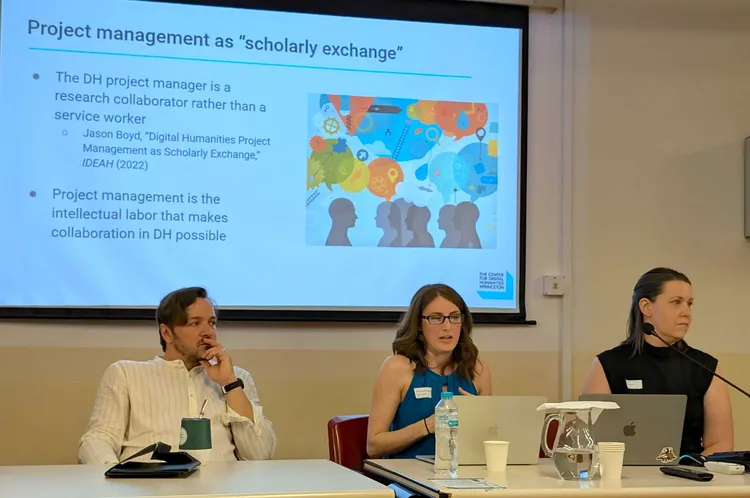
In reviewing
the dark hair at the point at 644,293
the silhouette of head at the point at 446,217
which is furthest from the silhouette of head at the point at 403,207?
the dark hair at the point at 644,293

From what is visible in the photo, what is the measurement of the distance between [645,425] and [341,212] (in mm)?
1815

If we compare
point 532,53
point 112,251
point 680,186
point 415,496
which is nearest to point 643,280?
point 680,186

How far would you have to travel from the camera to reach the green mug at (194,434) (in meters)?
2.39

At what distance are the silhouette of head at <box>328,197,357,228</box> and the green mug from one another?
1.71m

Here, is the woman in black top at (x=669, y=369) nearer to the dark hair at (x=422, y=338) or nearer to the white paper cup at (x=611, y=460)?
the dark hair at (x=422, y=338)

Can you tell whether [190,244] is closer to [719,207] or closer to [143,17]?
[143,17]

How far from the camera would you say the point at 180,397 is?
303 cm

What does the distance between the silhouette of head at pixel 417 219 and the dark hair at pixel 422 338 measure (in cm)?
80

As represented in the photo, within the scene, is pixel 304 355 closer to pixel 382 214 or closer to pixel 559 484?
pixel 382 214

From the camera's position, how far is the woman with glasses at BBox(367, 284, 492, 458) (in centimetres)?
304

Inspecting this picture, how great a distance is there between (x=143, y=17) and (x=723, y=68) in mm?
2711

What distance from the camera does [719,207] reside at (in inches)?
170

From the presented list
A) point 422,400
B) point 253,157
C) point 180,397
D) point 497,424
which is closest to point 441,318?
point 422,400

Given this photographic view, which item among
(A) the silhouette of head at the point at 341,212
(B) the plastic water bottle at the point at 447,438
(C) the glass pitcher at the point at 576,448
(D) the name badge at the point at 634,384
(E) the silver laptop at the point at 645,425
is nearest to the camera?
(C) the glass pitcher at the point at 576,448
